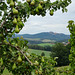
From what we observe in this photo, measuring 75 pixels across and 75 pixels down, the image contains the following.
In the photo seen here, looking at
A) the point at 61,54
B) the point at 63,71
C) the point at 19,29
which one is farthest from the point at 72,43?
the point at 61,54

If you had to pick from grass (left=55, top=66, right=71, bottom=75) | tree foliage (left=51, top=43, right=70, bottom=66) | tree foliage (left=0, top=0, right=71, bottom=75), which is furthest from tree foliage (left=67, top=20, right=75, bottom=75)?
tree foliage (left=51, top=43, right=70, bottom=66)

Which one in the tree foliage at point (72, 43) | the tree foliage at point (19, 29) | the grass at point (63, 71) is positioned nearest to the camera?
the tree foliage at point (19, 29)

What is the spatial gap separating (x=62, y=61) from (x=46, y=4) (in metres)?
43.5

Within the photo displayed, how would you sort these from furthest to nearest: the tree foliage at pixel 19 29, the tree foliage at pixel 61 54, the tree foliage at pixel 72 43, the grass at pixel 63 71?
the tree foliage at pixel 61 54, the tree foliage at pixel 72 43, the grass at pixel 63 71, the tree foliage at pixel 19 29

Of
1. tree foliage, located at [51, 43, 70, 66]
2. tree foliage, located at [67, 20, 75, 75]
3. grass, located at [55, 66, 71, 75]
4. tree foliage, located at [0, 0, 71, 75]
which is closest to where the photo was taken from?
tree foliage, located at [0, 0, 71, 75]

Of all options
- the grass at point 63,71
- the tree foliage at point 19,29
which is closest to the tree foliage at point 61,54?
the grass at point 63,71

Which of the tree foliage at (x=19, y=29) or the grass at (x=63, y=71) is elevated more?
the tree foliage at (x=19, y=29)

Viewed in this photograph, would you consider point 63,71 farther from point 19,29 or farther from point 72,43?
point 72,43

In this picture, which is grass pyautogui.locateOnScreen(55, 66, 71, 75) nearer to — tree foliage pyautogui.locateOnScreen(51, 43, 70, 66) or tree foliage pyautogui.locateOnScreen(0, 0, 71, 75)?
tree foliage pyautogui.locateOnScreen(0, 0, 71, 75)

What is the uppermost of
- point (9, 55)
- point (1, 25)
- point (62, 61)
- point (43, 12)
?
point (43, 12)

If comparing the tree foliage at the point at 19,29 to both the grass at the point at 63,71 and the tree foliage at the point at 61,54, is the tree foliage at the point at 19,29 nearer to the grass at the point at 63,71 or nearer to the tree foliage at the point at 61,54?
the grass at the point at 63,71

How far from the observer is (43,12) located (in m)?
3.23

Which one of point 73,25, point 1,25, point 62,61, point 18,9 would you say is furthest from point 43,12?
point 62,61

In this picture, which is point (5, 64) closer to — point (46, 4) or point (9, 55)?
point (9, 55)
